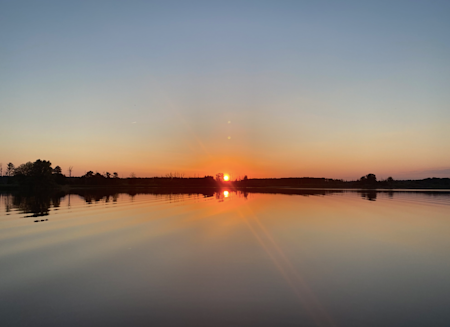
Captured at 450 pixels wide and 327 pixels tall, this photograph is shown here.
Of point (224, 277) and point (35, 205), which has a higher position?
point (35, 205)

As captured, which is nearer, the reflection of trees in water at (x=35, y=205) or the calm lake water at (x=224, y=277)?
the calm lake water at (x=224, y=277)

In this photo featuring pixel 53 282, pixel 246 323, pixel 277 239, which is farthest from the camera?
pixel 277 239

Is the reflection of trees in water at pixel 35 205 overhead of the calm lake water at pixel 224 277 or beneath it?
overhead

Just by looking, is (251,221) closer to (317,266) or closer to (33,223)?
(317,266)

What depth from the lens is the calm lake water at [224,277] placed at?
8.84m

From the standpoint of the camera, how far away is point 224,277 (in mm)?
12266

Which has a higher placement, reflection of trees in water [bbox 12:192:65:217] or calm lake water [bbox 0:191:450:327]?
reflection of trees in water [bbox 12:192:65:217]

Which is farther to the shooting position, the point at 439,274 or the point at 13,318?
the point at 439,274

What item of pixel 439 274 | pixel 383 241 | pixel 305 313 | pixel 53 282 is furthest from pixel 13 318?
pixel 383 241

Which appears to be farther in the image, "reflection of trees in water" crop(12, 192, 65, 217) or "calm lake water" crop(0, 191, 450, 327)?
"reflection of trees in water" crop(12, 192, 65, 217)

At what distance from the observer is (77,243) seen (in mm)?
18875

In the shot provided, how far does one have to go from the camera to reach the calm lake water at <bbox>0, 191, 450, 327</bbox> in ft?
29.0

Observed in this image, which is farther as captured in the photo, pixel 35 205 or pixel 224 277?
pixel 35 205

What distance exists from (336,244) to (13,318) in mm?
16659
